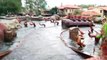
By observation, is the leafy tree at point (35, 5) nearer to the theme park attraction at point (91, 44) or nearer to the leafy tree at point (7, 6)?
the leafy tree at point (7, 6)

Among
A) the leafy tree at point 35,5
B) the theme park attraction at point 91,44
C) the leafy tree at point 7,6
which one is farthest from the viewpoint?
the leafy tree at point 35,5

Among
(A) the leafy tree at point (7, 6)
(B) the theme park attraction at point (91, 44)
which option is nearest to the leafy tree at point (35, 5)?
(A) the leafy tree at point (7, 6)

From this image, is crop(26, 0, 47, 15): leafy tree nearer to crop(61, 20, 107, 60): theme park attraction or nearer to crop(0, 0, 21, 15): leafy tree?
crop(0, 0, 21, 15): leafy tree

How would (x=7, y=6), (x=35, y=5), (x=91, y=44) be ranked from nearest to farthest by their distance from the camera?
(x=91, y=44), (x=7, y=6), (x=35, y=5)

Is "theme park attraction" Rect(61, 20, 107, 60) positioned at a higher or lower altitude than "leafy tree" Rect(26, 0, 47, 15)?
higher

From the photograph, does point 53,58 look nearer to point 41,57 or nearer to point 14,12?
point 41,57

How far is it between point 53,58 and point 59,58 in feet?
1.31

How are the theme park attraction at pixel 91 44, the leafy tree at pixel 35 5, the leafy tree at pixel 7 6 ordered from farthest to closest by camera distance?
the leafy tree at pixel 35 5 < the leafy tree at pixel 7 6 < the theme park attraction at pixel 91 44

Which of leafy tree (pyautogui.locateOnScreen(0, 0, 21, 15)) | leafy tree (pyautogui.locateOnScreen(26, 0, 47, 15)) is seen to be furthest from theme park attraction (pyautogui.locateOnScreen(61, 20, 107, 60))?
leafy tree (pyautogui.locateOnScreen(26, 0, 47, 15))

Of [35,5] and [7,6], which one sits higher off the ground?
[7,6]

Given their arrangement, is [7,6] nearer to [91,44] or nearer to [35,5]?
[35,5]

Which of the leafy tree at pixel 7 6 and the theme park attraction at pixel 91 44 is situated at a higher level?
the theme park attraction at pixel 91 44

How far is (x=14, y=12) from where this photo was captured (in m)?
75.6

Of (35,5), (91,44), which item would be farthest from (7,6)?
(91,44)
